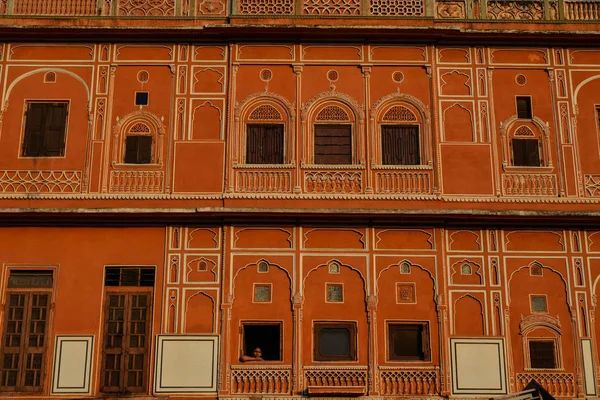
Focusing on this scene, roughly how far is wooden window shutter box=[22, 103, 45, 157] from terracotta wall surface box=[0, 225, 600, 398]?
1643 millimetres

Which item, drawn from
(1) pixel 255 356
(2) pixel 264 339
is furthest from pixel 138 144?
(1) pixel 255 356

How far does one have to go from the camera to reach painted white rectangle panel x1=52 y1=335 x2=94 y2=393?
560 inches

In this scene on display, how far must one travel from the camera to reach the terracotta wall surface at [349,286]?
14.4 metres

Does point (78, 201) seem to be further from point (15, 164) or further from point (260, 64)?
point (260, 64)

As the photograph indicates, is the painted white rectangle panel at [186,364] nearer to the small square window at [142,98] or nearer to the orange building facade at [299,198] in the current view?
the orange building facade at [299,198]

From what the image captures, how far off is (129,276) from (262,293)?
2.56 metres

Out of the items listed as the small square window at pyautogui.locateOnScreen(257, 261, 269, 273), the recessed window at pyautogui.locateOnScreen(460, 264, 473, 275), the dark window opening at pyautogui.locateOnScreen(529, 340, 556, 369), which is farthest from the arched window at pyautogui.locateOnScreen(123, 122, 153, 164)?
the dark window opening at pyautogui.locateOnScreen(529, 340, 556, 369)

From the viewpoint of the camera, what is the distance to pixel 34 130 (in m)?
15.7

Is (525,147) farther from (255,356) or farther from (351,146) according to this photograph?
(255,356)

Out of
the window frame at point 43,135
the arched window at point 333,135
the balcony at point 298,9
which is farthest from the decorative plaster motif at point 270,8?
the window frame at point 43,135

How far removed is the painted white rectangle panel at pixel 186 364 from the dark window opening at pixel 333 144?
412 cm

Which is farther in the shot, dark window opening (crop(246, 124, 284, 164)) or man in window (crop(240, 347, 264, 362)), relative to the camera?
dark window opening (crop(246, 124, 284, 164))

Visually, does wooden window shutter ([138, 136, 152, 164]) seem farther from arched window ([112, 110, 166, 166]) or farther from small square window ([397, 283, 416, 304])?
small square window ([397, 283, 416, 304])

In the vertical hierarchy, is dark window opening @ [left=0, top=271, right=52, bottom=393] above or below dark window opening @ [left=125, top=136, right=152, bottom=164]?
below
